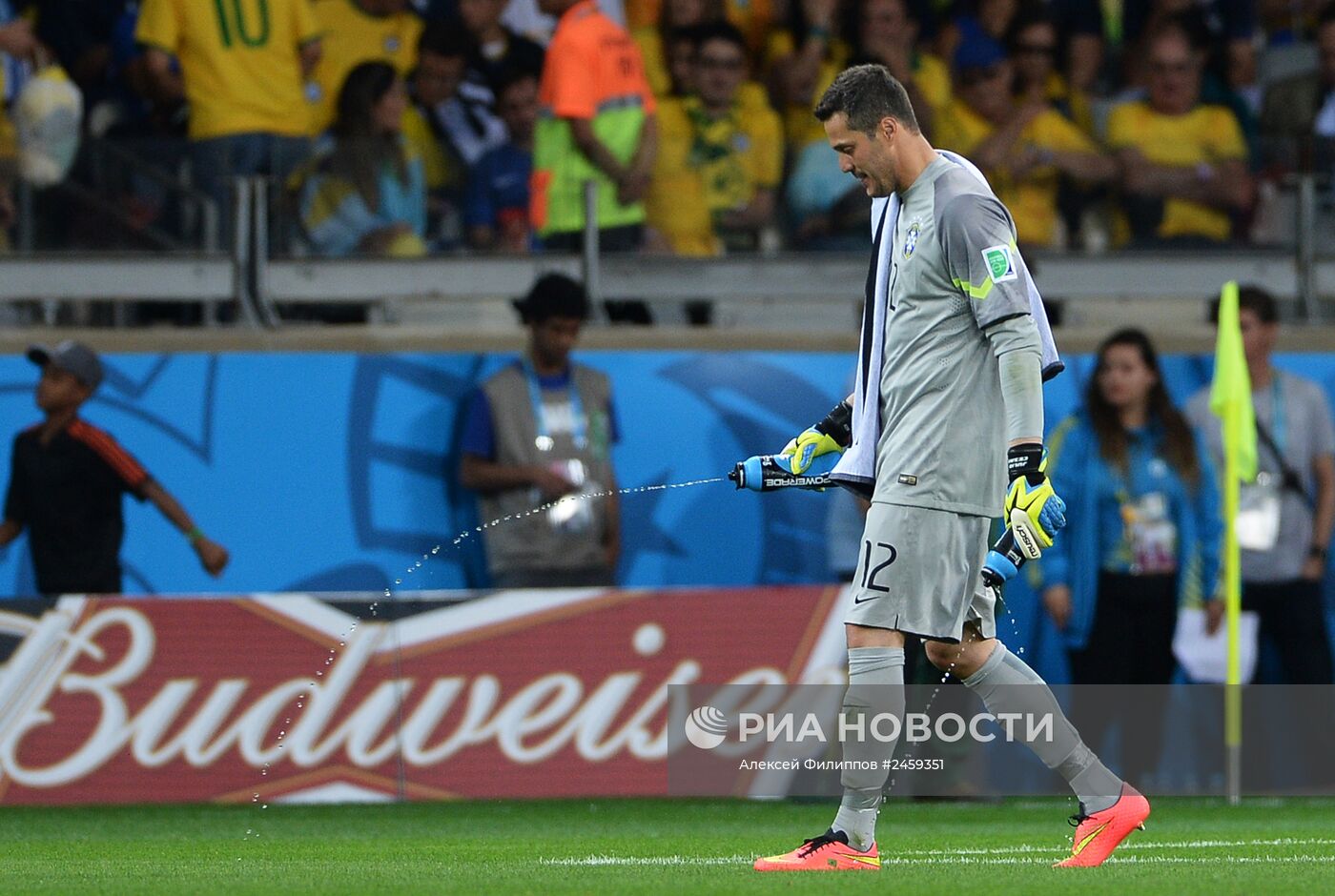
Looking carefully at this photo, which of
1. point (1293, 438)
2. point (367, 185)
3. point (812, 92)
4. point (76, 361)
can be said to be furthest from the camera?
point (812, 92)

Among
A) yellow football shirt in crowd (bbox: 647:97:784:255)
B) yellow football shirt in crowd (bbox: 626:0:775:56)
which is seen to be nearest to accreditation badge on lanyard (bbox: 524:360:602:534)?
yellow football shirt in crowd (bbox: 647:97:784:255)

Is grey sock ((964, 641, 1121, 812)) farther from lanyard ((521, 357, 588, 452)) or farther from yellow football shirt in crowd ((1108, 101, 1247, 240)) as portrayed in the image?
yellow football shirt in crowd ((1108, 101, 1247, 240))

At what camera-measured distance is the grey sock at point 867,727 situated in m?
6.34

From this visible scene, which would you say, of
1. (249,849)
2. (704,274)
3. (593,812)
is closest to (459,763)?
(593,812)

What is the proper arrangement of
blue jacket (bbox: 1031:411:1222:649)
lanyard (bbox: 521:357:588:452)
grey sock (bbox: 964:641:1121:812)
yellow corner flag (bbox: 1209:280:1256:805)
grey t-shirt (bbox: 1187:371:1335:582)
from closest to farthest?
1. grey sock (bbox: 964:641:1121:812)
2. yellow corner flag (bbox: 1209:280:1256:805)
3. blue jacket (bbox: 1031:411:1222:649)
4. lanyard (bbox: 521:357:588:452)
5. grey t-shirt (bbox: 1187:371:1335:582)

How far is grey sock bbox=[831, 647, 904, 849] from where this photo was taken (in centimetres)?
634

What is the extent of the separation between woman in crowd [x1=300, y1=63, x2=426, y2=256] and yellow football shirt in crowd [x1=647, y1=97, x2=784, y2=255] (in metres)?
1.33

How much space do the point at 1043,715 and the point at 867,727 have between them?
19.6 inches

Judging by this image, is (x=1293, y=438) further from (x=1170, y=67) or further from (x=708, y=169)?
(x=708, y=169)

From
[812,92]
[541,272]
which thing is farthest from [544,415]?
[812,92]

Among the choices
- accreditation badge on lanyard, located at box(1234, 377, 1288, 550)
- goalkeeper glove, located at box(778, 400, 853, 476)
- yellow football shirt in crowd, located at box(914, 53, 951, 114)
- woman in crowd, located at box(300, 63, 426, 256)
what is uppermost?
yellow football shirt in crowd, located at box(914, 53, 951, 114)

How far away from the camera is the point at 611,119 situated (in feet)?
41.1

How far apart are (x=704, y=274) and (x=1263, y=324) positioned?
3060 mm

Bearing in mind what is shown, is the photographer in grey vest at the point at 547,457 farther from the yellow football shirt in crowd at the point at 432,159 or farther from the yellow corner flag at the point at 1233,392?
the yellow corner flag at the point at 1233,392
